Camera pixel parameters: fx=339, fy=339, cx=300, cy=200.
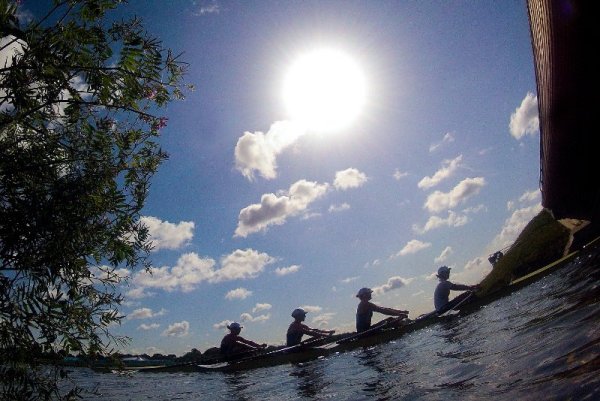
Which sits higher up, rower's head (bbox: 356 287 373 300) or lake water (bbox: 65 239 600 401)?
rower's head (bbox: 356 287 373 300)

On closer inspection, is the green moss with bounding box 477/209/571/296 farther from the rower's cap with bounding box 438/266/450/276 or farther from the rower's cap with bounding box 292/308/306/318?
the rower's cap with bounding box 292/308/306/318

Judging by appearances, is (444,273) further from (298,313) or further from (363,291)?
(298,313)

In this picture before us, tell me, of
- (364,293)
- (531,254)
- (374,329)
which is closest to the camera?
(374,329)

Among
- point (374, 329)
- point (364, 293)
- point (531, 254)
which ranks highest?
point (531, 254)

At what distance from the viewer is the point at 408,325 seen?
1268 cm

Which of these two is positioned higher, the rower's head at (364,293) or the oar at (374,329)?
the rower's head at (364,293)

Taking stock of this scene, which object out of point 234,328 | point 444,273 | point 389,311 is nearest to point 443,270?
point 444,273

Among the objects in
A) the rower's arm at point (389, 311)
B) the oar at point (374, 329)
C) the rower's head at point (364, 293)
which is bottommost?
the oar at point (374, 329)

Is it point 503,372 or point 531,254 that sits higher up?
point 531,254

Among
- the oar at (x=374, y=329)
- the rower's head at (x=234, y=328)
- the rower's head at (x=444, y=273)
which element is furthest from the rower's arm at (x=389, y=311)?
the rower's head at (x=234, y=328)

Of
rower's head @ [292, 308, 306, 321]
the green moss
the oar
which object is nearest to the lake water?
the oar

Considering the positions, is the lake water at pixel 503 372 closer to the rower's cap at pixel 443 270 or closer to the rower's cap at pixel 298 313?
the rower's cap at pixel 298 313

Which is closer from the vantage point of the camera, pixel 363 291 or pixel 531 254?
pixel 531 254

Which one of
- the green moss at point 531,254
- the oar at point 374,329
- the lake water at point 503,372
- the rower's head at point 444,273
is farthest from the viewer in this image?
the rower's head at point 444,273
